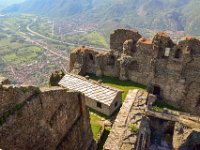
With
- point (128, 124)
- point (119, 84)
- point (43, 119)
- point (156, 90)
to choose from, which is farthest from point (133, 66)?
point (43, 119)

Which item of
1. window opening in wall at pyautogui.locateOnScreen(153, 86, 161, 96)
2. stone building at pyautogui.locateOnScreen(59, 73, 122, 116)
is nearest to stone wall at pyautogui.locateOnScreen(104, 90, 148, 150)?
stone building at pyautogui.locateOnScreen(59, 73, 122, 116)

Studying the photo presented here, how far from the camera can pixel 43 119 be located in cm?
1664

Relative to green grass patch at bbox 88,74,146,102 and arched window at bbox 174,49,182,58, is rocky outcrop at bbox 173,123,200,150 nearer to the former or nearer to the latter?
arched window at bbox 174,49,182,58

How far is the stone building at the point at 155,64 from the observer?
100 feet

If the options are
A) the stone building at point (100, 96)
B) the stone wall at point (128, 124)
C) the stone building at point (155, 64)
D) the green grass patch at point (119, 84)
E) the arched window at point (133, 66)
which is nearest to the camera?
the stone wall at point (128, 124)

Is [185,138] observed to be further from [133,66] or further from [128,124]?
[133,66]

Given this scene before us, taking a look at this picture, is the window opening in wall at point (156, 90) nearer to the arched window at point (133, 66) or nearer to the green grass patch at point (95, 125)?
the arched window at point (133, 66)

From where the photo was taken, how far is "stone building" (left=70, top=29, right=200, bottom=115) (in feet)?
100

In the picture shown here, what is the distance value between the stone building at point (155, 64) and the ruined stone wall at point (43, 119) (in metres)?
13.6

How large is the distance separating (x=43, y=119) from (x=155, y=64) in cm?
1920

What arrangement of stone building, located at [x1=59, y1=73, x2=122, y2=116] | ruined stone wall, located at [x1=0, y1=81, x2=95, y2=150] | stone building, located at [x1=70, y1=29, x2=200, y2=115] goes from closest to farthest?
ruined stone wall, located at [x1=0, y1=81, x2=95, y2=150], stone building, located at [x1=59, y1=73, x2=122, y2=116], stone building, located at [x1=70, y1=29, x2=200, y2=115]

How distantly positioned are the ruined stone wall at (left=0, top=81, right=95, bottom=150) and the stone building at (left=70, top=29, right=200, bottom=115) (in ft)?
44.7

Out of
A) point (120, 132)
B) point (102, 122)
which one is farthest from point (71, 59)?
point (120, 132)

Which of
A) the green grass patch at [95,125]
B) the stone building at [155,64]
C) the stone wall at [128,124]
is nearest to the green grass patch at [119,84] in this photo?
the stone building at [155,64]
